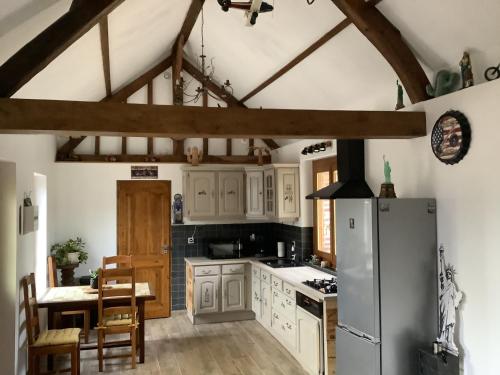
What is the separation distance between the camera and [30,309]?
4125mm

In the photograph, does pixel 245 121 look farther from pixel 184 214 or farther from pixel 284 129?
pixel 184 214

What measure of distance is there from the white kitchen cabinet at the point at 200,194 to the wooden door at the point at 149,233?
456mm

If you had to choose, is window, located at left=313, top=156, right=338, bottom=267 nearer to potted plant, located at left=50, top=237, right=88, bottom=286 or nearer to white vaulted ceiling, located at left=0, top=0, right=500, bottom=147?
white vaulted ceiling, located at left=0, top=0, right=500, bottom=147

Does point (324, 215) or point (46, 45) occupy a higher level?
point (46, 45)

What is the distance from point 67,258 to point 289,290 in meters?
3.07

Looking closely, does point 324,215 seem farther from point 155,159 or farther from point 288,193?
point 155,159

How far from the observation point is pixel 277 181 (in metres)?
6.31

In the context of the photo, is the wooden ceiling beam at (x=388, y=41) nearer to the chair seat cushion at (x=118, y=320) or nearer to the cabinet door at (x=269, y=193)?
the cabinet door at (x=269, y=193)

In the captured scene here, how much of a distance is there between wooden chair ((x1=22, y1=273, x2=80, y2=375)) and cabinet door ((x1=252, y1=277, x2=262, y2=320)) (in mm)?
2671

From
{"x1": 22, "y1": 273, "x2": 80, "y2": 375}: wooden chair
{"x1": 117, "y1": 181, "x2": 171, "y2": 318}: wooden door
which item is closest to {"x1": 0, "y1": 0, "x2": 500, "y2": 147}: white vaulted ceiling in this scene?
{"x1": 117, "y1": 181, "x2": 171, "y2": 318}: wooden door

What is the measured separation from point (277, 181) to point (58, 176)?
10.9ft

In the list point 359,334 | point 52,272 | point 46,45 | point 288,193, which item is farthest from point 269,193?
point 46,45

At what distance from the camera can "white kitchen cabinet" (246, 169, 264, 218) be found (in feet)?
22.2

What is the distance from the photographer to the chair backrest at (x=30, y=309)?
13.3 feet
